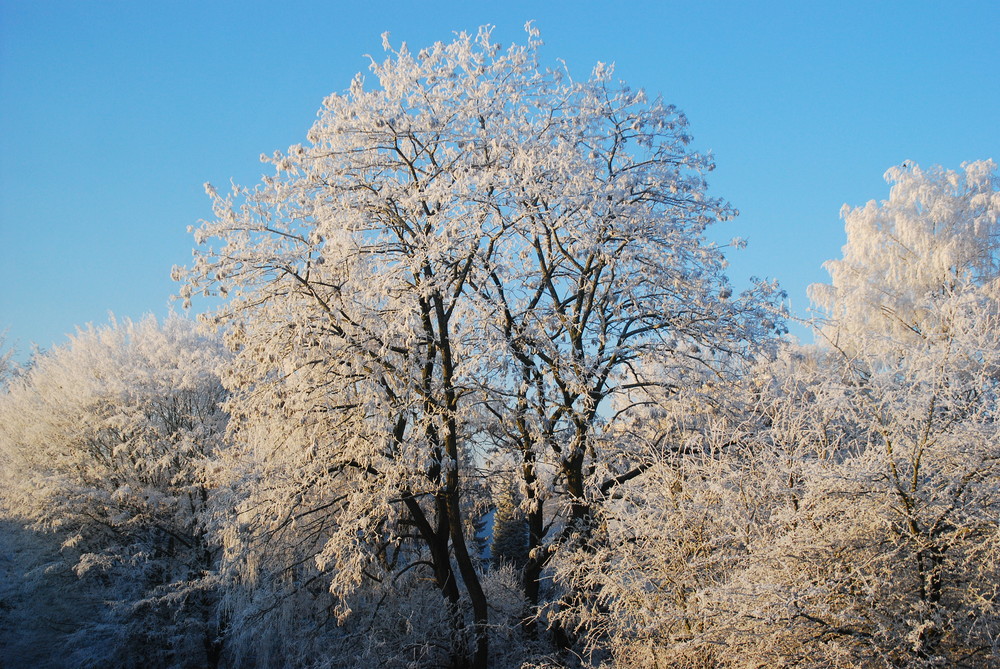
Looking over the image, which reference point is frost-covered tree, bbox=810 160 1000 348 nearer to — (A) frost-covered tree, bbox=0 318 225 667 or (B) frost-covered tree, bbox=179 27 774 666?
(B) frost-covered tree, bbox=179 27 774 666

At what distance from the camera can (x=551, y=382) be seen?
10570mm

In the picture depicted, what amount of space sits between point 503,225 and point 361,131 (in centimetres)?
261

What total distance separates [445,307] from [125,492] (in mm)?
10735

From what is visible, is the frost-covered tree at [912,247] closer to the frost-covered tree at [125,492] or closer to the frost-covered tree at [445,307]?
the frost-covered tree at [445,307]

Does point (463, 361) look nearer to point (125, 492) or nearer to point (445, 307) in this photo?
point (445, 307)

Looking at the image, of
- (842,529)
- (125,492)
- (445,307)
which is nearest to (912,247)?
(445,307)

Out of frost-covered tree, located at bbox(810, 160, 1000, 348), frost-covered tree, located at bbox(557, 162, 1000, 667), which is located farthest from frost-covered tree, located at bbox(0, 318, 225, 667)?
frost-covered tree, located at bbox(810, 160, 1000, 348)

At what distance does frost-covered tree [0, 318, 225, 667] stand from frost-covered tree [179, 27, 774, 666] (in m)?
6.08

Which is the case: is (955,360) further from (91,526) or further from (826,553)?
(91,526)

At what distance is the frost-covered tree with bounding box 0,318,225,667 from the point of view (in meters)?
16.8

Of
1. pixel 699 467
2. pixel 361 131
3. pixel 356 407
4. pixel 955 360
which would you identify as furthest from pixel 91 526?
pixel 955 360

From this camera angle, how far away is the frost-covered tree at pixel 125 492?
55.1 feet

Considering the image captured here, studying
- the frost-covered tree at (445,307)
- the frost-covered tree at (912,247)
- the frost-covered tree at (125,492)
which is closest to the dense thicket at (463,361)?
the frost-covered tree at (445,307)

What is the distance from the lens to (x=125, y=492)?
55.5ft
